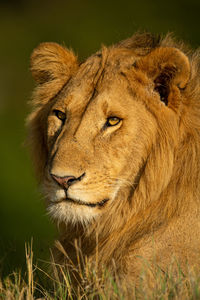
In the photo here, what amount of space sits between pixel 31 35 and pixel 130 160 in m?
26.9

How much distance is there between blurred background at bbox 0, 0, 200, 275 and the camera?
2147 centimetres

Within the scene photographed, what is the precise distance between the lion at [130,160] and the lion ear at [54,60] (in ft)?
1.02

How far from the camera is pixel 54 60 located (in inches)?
245

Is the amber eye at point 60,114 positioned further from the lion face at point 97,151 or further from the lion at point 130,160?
the lion face at point 97,151

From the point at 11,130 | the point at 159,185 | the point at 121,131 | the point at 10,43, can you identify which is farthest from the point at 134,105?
the point at 10,43

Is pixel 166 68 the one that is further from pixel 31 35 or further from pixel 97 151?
pixel 31 35

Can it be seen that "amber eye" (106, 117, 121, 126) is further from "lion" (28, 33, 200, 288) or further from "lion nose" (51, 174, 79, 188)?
"lion nose" (51, 174, 79, 188)

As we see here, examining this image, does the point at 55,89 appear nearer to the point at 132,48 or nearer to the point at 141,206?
the point at 132,48

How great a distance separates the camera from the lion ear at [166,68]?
5328mm

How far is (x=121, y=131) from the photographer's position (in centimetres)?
548

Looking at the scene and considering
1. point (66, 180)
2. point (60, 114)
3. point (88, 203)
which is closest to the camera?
point (66, 180)

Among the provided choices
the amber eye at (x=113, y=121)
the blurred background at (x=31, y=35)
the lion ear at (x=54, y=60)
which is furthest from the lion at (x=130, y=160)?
the blurred background at (x=31, y=35)

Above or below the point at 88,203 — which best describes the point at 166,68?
above

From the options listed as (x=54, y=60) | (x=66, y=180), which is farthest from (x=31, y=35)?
(x=66, y=180)
